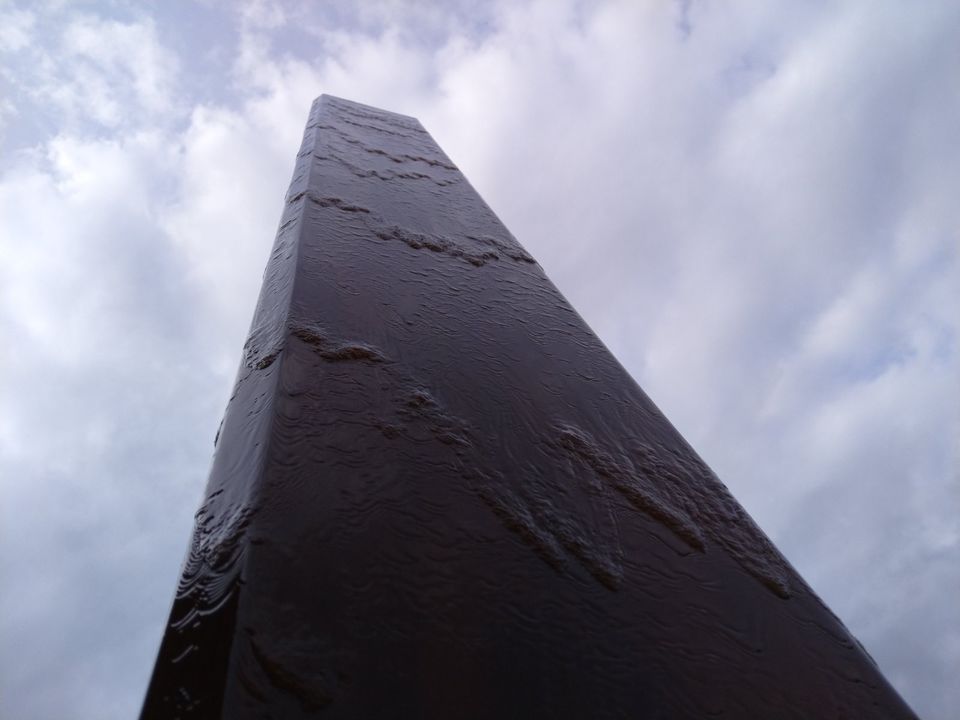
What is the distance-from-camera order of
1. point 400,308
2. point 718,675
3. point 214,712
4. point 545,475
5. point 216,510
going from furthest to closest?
point 400,308 < point 545,475 < point 216,510 < point 718,675 < point 214,712

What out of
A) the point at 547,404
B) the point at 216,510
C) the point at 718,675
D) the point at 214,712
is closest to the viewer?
the point at 214,712

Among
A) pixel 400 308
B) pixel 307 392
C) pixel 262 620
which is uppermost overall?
pixel 400 308

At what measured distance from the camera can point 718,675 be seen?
775 mm

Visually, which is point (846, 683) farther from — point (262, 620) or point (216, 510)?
point (216, 510)

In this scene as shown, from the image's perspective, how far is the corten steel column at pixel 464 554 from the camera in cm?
69

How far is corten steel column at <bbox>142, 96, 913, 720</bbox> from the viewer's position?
69cm

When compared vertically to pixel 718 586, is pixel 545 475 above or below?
above

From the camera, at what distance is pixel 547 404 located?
127 cm

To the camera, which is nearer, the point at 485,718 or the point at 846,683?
the point at 485,718

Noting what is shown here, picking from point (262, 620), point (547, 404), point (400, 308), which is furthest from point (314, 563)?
point (400, 308)

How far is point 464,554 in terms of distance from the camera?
0.85 metres

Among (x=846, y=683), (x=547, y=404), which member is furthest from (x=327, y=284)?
(x=846, y=683)

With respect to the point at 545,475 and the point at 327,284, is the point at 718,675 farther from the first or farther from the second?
the point at 327,284

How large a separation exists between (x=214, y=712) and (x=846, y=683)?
2.50ft
